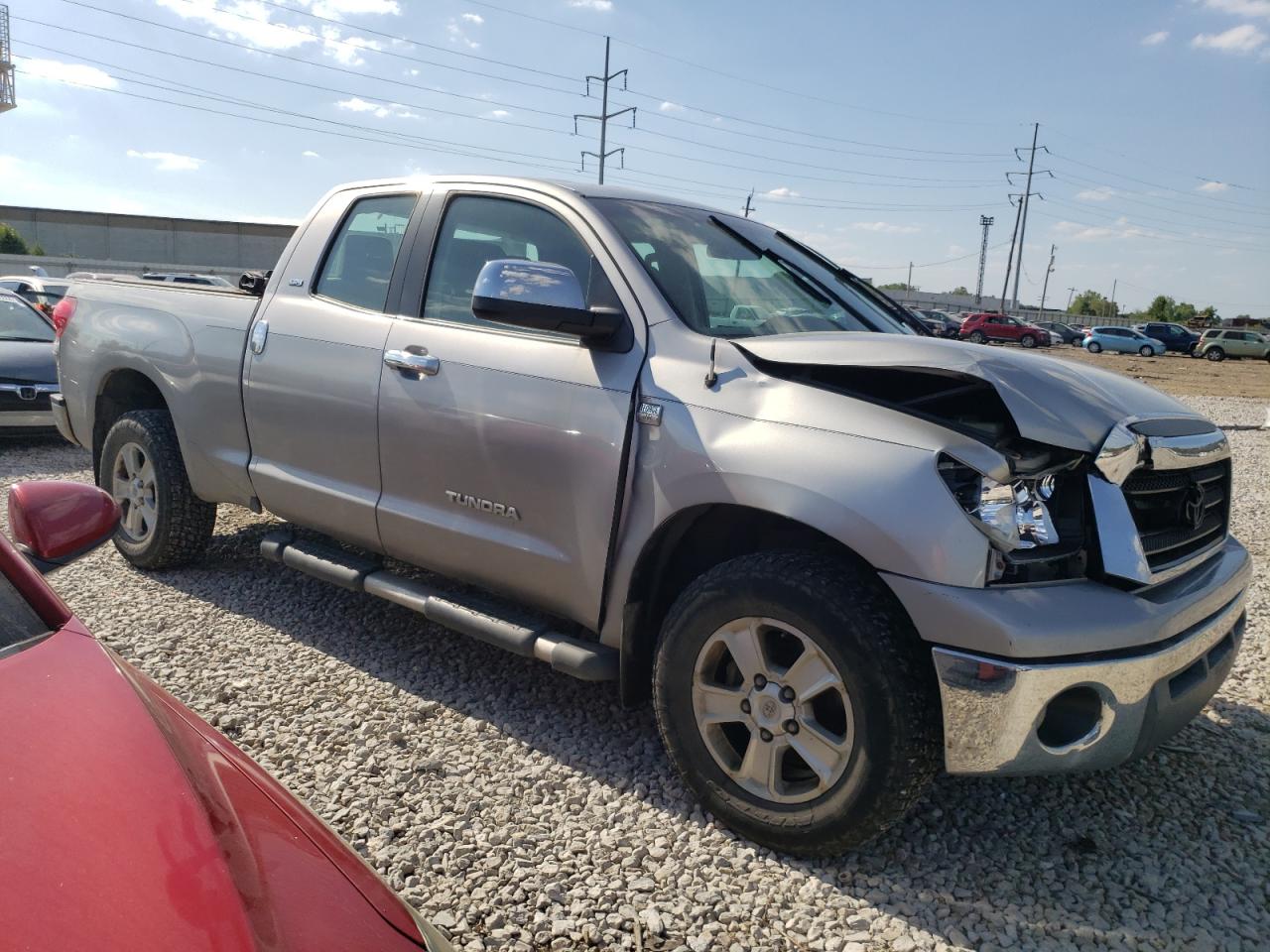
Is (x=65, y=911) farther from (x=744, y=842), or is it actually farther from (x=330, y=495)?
(x=330, y=495)

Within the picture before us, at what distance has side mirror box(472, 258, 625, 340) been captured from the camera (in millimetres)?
2914

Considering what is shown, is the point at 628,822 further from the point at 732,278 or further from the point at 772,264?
the point at 772,264

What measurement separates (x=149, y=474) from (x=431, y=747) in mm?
2482

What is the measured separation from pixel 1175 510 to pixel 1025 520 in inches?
27.6

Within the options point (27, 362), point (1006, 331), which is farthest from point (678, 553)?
point (1006, 331)

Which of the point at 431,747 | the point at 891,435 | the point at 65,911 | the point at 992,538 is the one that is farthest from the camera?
the point at 431,747

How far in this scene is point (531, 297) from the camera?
292cm

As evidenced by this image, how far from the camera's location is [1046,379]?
2605 millimetres

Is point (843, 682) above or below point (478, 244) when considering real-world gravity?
below

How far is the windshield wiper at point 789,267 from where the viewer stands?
3643mm

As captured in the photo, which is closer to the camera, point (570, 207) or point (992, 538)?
point (992, 538)

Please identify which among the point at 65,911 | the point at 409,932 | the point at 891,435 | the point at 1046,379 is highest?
the point at 1046,379

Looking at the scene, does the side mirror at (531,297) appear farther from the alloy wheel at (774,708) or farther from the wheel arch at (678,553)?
the alloy wheel at (774,708)

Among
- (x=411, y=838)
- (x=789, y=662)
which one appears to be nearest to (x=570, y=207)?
(x=789, y=662)
